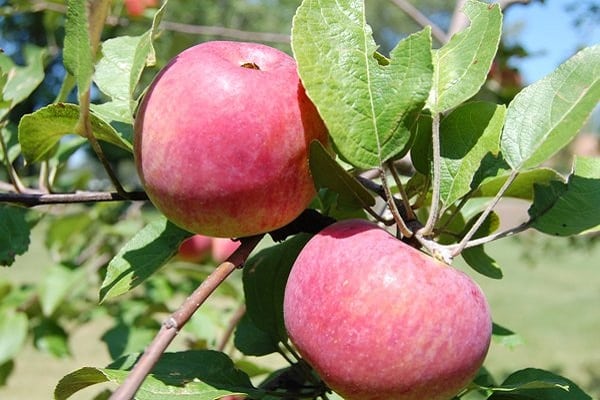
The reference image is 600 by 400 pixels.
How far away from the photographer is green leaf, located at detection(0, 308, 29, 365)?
176cm

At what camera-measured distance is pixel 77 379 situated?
614 millimetres

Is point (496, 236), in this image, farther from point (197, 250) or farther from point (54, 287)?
point (197, 250)

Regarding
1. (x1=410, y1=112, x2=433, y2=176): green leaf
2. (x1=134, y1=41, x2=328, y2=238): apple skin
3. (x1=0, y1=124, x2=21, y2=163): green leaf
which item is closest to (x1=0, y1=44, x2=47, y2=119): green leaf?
(x1=0, y1=124, x2=21, y2=163): green leaf

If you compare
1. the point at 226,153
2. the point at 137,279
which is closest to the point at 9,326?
the point at 137,279

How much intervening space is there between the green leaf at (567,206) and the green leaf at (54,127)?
0.41 m

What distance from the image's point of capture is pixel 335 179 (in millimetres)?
605

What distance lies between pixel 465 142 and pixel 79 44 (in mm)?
343

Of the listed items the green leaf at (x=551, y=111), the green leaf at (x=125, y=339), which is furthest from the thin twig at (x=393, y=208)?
the green leaf at (x=125, y=339)

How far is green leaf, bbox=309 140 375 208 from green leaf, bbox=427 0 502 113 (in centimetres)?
9

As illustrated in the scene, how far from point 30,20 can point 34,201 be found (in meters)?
8.73

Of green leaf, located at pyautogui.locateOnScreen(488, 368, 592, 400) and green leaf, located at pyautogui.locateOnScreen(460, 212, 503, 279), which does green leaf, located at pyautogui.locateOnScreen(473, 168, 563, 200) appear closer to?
green leaf, located at pyautogui.locateOnScreen(460, 212, 503, 279)

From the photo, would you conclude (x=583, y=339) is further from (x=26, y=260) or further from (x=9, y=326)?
(x=26, y=260)

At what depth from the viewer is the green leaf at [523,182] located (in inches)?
28.2

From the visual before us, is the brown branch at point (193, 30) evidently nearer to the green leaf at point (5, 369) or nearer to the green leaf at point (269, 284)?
the green leaf at point (5, 369)
